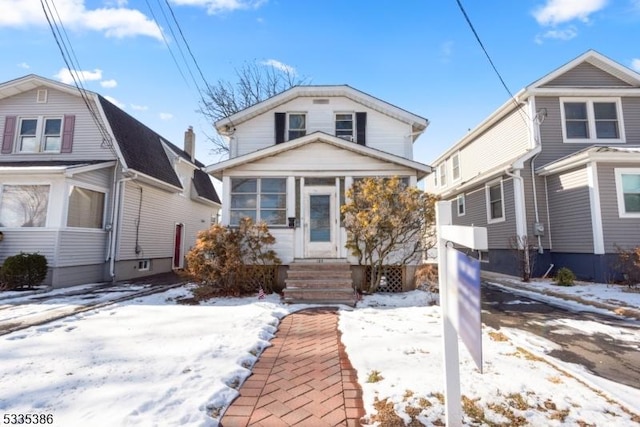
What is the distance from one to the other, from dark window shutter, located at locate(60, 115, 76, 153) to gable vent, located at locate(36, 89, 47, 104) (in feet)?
3.54

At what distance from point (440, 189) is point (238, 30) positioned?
14911 millimetres

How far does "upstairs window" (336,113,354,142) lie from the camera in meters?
10.8

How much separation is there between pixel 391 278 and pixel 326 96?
261 inches

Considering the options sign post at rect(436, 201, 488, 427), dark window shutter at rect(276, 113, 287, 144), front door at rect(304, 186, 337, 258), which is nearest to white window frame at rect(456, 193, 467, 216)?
front door at rect(304, 186, 337, 258)

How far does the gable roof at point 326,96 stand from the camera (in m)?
10.5

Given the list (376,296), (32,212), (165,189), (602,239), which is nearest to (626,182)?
(602,239)

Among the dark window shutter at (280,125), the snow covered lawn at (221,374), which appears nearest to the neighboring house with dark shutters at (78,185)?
the dark window shutter at (280,125)

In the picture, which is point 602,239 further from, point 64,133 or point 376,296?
point 64,133

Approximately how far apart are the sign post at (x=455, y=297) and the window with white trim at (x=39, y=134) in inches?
534

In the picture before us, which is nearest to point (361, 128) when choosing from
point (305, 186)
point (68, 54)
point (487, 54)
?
point (305, 186)

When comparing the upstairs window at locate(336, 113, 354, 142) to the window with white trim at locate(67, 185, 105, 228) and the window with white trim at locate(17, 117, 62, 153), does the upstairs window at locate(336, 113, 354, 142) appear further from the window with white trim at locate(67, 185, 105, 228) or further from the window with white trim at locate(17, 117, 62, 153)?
the window with white trim at locate(17, 117, 62, 153)

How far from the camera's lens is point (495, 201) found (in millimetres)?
12484

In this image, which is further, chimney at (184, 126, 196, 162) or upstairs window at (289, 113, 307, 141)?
chimney at (184, 126, 196, 162)

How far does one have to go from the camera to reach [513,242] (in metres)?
10.7
